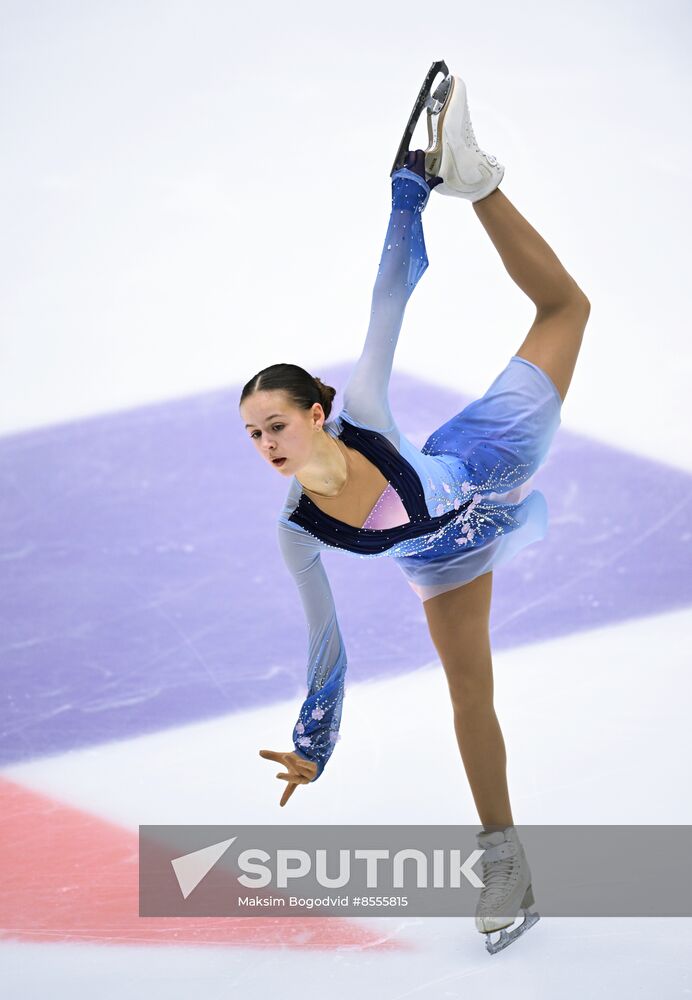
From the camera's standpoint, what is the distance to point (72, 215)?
8.11m

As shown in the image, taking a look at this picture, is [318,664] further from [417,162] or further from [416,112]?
[416,112]

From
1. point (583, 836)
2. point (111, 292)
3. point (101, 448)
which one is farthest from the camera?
point (111, 292)

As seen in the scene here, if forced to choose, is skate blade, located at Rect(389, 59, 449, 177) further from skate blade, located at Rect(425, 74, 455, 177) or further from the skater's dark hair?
the skater's dark hair

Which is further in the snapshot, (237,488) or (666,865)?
(237,488)

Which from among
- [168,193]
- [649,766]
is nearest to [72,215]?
[168,193]

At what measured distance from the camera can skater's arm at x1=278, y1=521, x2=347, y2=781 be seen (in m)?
3.50

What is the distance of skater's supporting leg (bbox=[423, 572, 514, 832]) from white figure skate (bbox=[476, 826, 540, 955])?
5cm

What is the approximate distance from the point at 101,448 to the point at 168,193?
2222 mm

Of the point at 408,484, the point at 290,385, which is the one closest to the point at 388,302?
the point at 290,385

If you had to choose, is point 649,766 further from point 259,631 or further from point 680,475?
point 680,475

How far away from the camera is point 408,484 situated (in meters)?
3.34

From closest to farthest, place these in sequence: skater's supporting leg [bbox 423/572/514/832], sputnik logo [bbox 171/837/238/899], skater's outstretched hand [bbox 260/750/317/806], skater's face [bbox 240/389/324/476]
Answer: skater's face [bbox 240/389/324/476] → skater's outstretched hand [bbox 260/750/317/806] → skater's supporting leg [bbox 423/572/514/832] → sputnik logo [bbox 171/837/238/899]

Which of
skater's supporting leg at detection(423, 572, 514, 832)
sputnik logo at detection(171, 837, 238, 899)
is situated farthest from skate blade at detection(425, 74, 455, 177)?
sputnik logo at detection(171, 837, 238, 899)

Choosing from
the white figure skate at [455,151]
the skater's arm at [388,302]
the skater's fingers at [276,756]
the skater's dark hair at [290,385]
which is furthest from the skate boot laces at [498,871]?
the white figure skate at [455,151]
